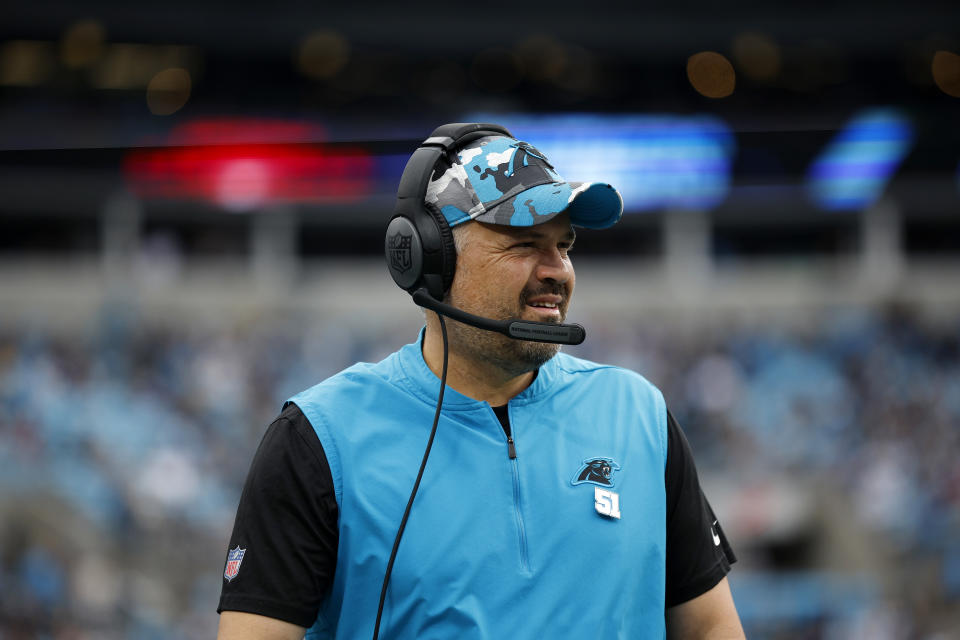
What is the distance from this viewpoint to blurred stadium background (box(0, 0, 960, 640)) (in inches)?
422

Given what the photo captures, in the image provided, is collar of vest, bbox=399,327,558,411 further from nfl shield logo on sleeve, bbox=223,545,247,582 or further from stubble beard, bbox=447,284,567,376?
nfl shield logo on sleeve, bbox=223,545,247,582

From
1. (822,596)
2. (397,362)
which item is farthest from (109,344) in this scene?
(397,362)

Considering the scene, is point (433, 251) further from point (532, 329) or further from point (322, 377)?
point (322, 377)

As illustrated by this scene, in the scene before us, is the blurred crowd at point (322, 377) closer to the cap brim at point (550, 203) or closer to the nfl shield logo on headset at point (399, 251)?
the nfl shield logo on headset at point (399, 251)

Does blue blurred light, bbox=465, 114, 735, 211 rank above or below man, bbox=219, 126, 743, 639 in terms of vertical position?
above

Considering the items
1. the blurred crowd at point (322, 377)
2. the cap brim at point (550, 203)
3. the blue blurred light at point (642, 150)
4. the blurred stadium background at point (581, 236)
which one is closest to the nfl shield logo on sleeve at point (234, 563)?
the cap brim at point (550, 203)

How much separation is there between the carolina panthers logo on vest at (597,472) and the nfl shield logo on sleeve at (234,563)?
0.49 m

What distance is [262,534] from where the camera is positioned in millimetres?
1303

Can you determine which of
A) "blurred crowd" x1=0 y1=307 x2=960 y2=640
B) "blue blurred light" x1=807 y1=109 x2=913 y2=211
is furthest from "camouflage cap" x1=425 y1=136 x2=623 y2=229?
"blue blurred light" x1=807 y1=109 x2=913 y2=211

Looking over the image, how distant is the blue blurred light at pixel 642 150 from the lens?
47.3 feet

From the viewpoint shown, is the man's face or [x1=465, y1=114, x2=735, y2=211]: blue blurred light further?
[x1=465, y1=114, x2=735, y2=211]: blue blurred light

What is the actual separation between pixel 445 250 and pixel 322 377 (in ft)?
34.4

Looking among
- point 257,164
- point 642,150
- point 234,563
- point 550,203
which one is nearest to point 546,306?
point 550,203

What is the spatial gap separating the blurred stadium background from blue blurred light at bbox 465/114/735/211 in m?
0.05
